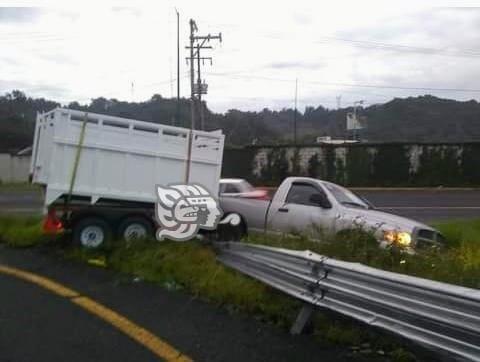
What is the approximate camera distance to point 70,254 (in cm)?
1038

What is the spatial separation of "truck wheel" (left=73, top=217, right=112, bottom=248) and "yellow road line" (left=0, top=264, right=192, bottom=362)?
2.01m

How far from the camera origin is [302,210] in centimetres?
1164

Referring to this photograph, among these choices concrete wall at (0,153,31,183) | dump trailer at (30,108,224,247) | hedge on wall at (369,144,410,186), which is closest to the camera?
dump trailer at (30,108,224,247)

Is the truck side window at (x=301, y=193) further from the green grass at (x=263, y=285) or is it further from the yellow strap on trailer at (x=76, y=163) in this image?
the yellow strap on trailer at (x=76, y=163)

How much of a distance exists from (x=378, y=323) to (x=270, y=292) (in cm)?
212

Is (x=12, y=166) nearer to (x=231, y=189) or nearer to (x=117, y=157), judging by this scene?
(x=231, y=189)

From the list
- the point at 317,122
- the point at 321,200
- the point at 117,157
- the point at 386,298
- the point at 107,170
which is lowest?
the point at 386,298

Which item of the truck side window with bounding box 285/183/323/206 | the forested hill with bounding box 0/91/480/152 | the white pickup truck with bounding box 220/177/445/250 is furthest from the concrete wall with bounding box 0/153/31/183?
the truck side window with bounding box 285/183/323/206

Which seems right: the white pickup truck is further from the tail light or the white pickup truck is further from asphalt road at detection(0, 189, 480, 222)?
asphalt road at detection(0, 189, 480, 222)

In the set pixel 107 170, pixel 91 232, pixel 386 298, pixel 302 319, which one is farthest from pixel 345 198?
pixel 386 298

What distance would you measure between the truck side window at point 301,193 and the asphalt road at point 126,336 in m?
4.57

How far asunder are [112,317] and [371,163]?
110 ft

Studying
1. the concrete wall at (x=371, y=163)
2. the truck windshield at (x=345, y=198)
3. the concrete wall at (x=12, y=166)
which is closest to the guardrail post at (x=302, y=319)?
the truck windshield at (x=345, y=198)

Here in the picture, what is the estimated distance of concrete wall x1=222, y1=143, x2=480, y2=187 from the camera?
37500 mm
